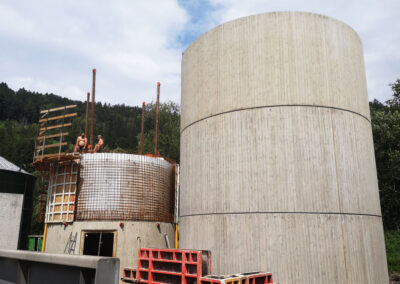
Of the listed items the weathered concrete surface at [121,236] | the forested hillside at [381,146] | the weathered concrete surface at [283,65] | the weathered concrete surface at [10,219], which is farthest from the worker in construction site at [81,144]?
the weathered concrete surface at [10,219]

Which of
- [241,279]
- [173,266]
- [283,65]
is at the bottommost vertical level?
[241,279]

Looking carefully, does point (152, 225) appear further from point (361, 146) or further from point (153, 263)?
point (361, 146)

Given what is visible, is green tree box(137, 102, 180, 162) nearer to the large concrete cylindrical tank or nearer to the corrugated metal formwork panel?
the corrugated metal formwork panel

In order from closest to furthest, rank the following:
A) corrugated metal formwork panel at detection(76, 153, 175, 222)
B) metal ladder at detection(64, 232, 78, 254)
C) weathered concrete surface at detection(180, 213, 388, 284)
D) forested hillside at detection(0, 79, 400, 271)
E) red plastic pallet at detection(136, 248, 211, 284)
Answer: red plastic pallet at detection(136, 248, 211, 284) → weathered concrete surface at detection(180, 213, 388, 284) → metal ladder at detection(64, 232, 78, 254) → corrugated metal formwork panel at detection(76, 153, 175, 222) → forested hillside at detection(0, 79, 400, 271)

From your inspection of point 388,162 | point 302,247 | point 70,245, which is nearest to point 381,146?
point 388,162

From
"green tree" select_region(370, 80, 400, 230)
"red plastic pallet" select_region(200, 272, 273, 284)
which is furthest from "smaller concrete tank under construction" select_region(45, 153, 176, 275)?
"green tree" select_region(370, 80, 400, 230)

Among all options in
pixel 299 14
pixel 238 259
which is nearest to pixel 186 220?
pixel 238 259

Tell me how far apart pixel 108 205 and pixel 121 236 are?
1735 mm

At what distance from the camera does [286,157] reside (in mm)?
11633

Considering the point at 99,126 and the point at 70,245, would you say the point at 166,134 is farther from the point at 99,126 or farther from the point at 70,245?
the point at 99,126

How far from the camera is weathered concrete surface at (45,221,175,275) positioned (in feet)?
54.4

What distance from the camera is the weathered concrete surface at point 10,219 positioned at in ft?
73.7

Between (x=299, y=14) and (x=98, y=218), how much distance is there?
1344 cm

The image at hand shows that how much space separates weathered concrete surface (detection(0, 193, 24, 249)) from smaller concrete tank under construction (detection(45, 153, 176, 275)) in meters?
6.42
